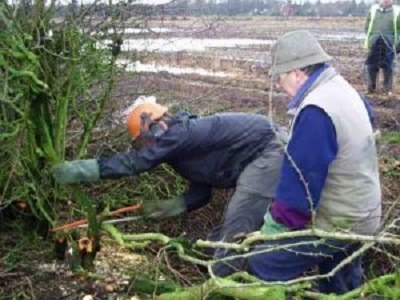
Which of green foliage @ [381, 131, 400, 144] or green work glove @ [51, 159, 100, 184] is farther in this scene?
green foliage @ [381, 131, 400, 144]

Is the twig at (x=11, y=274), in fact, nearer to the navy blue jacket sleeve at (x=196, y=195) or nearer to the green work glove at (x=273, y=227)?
the navy blue jacket sleeve at (x=196, y=195)

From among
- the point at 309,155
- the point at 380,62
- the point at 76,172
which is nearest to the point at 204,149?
the point at 76,172

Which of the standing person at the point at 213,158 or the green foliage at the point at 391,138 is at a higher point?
the standing person at the point at 213,158

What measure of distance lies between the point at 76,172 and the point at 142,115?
55cm

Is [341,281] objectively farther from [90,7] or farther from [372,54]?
[372,54]

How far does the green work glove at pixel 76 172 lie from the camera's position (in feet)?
15.6

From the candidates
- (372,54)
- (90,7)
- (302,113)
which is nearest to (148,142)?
(90,7)

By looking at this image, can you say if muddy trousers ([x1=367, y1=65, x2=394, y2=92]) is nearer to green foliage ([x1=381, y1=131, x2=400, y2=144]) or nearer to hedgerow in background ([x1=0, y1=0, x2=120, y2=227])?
green foliage ([x1=381, y1=131, x2=400, y2=144])

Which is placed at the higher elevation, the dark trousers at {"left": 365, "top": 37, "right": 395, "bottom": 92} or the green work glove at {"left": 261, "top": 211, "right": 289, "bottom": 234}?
the green work glove at {"left": 261, "top": 211, "right": 289, "bottom": 234}

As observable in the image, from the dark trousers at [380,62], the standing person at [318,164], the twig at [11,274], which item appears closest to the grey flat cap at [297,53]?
the standing person at [318,164]

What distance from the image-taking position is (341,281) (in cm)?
463

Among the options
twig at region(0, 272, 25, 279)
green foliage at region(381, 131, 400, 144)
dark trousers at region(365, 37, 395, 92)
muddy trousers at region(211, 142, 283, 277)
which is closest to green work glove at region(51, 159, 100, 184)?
twig at region(0, 272, 25, 279)

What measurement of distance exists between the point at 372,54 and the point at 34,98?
32.4 feet

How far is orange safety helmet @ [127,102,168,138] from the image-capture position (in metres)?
4.90
